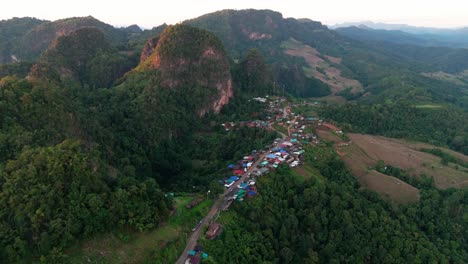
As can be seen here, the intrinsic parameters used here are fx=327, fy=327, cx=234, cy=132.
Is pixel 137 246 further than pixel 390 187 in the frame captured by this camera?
No

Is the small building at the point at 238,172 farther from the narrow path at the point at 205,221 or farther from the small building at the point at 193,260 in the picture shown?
the small building at the point at 193,260

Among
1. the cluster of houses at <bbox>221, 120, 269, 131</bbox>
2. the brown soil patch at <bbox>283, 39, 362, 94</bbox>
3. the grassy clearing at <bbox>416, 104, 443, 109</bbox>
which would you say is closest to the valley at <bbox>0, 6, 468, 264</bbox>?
the cluster of houses at <bbox>221, 120, 269, 131</bbox>

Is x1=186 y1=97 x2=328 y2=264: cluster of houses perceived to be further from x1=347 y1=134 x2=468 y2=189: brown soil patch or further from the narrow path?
x1=347 y1=134 x2=468 y2=189: brown soil patch

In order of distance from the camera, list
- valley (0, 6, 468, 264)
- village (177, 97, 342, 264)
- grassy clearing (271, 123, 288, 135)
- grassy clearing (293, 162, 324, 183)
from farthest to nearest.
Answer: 1. grassy clearing (271, 123, 288, 135)
2. grassy clearing (293, 162, 324, 183)
3. village (177, 97, 342, 264)
4. valley (0, 6, 468, 264)

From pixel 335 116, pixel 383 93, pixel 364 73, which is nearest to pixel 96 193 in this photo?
pixel 335 116

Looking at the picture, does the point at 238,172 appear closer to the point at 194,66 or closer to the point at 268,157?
the point at 268,157

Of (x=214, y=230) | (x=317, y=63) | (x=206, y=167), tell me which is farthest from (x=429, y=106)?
(x=214, y=230)
